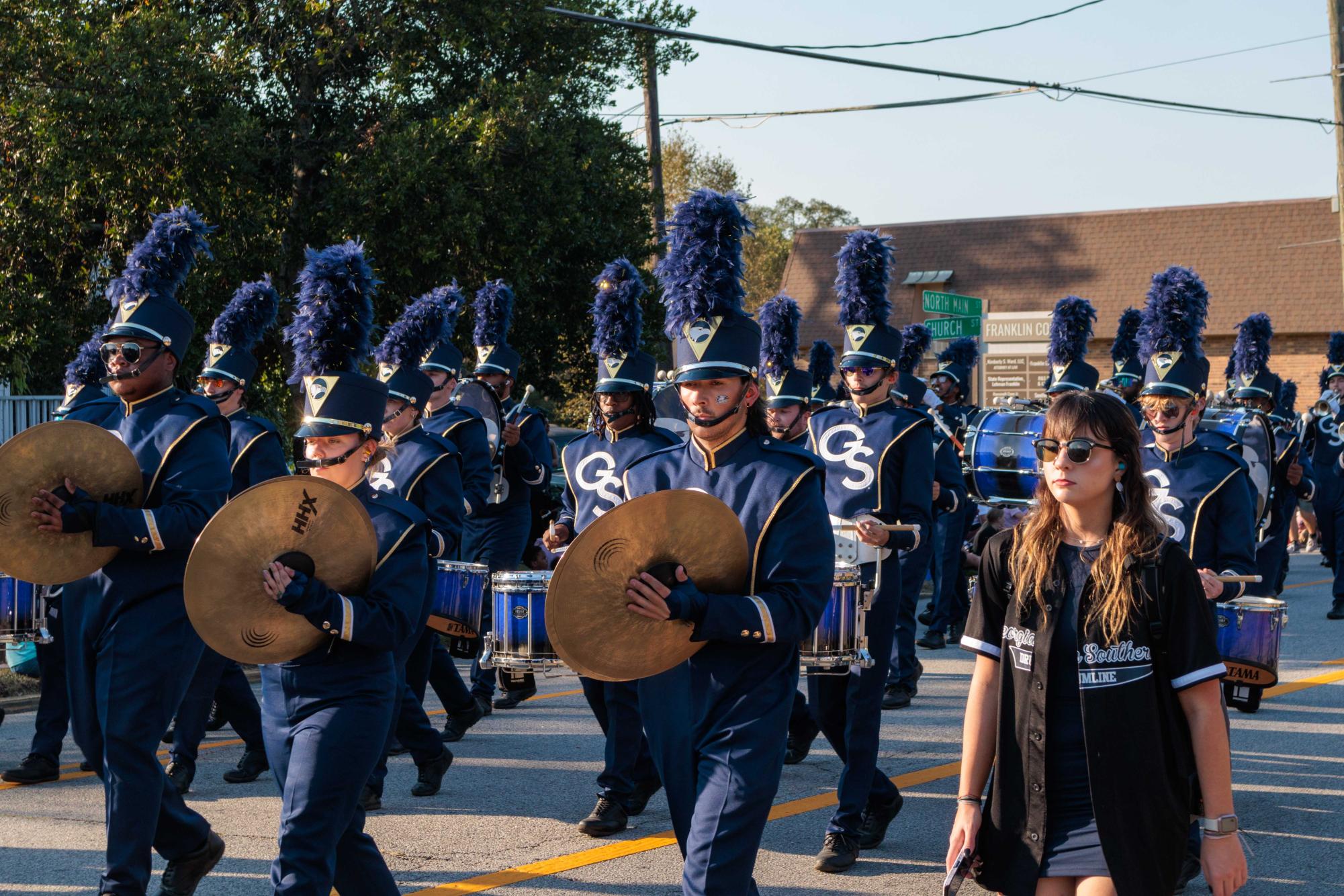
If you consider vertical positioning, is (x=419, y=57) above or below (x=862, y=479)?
above

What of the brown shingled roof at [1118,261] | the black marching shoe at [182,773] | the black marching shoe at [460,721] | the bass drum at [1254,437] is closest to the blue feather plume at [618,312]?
the black marching shoe at [460,721]

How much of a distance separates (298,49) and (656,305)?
6.03 m

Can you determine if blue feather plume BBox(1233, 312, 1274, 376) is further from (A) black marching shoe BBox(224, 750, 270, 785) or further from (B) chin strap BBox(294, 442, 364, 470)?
(B) chin strap BBox(294, 442, 364, 470)

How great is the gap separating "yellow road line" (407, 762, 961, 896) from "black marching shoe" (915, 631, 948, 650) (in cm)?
520

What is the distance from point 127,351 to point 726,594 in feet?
9.53

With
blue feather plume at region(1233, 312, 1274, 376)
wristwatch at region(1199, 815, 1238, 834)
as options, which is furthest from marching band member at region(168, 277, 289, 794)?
blue feather plume at region(1233, 312, 1274, 376)

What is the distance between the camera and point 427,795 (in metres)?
7.70

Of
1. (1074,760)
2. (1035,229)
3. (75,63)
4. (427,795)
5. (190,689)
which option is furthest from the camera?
(1035,229)

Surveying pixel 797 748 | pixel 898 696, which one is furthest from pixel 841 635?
pixel 898 696

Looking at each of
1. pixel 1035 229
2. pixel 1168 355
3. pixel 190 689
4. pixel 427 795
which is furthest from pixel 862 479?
pixel 1035 229

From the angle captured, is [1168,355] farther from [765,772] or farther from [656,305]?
[656,305]

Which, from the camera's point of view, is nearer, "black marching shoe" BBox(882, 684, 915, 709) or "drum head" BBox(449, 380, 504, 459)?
"black marching shoe" BBox(882, 684, 915, 709)

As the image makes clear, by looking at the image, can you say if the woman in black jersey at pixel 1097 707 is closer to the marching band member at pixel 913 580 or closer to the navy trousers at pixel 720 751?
the navy trousers at pixel 720 751

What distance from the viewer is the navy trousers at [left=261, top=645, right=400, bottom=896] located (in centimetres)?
423
